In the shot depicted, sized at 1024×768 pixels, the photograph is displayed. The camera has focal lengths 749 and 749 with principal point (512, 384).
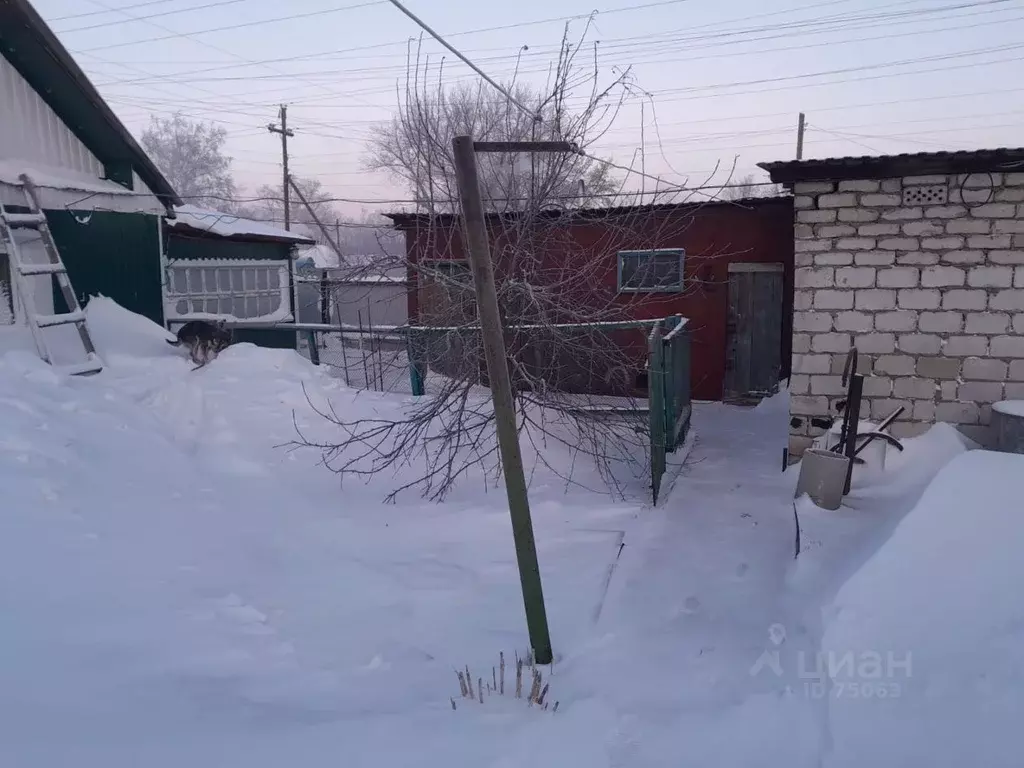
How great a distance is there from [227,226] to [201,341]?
19.3 feet

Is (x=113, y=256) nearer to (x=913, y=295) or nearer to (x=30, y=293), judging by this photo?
(x=30, y=293)

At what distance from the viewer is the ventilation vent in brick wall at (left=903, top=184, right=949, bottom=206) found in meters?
6.10

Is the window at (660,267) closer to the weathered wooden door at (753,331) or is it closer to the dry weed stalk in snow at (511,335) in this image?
the weathered wooden door at (753,331)

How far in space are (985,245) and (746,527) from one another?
3021 millimetres

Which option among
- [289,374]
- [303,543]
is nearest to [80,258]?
[289,374]

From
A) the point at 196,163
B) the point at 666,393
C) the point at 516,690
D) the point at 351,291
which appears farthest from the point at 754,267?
the point at 196,163

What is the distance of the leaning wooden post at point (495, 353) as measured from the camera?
10.9ft

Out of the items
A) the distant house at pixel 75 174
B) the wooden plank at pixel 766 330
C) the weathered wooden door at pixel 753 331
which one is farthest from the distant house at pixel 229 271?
the wooden plank at pixel 766 330

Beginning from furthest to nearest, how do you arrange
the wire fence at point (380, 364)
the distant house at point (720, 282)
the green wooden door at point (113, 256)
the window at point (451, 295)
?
the distant house at point (720, 282), the green wooden door at point (113, 256), the wire fence at point (380, 364), the window at point (451, 295)

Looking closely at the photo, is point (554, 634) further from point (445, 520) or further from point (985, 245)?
point (985, 245)

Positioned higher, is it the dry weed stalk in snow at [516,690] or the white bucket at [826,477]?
the white bucket at [826,477]

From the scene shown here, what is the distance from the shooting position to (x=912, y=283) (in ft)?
20.5

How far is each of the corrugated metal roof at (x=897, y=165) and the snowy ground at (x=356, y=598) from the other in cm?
213

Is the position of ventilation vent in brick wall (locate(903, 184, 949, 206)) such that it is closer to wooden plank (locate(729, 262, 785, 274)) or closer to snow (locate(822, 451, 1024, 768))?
snow (locate(822, 451, 1024, 768))
